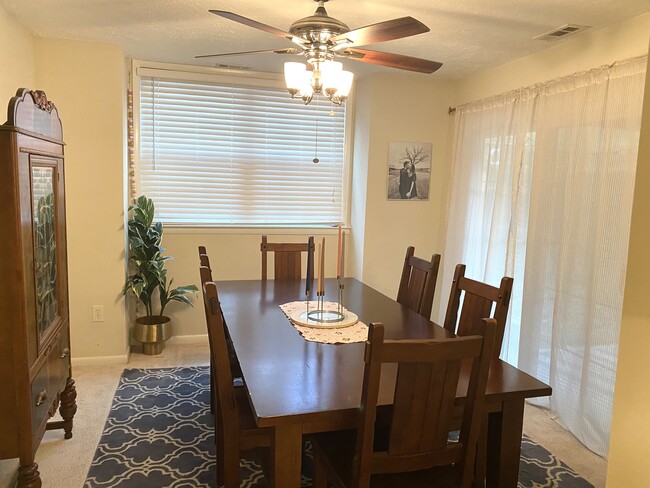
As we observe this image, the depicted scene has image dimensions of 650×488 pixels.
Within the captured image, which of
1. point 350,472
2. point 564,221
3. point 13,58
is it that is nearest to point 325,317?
point 350,472

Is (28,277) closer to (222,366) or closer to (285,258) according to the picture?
(222,366)

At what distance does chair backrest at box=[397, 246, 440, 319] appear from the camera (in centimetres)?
278

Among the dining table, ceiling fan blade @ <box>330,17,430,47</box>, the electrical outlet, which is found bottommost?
the electrical outlet

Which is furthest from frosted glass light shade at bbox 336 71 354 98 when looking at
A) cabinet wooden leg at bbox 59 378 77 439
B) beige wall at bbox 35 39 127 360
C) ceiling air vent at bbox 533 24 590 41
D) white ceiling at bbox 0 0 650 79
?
cabinet wooden leg at bbox 59 378 77 439

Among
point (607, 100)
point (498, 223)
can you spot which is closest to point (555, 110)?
point (607, 100)

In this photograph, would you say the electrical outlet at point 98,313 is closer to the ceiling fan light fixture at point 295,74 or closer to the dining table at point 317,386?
the dining table at point 317,386

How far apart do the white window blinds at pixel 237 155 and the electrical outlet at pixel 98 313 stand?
895 millimetres

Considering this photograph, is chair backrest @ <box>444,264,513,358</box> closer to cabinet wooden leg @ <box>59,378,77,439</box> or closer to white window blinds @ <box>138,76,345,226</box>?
cabinet wooden leg @ <box>59,378,77,439</box>

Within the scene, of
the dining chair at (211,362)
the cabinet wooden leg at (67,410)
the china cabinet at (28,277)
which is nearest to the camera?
the china cabinet at (28,277)

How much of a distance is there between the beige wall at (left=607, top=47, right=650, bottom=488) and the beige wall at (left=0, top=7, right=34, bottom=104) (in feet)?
9.96

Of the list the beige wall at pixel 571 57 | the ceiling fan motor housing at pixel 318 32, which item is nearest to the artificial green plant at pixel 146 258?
the ceiling fan motor housing at pixel 318 32

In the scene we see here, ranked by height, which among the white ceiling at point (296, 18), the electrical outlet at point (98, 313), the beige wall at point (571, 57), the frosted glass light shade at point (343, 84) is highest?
the white ceiling at point (296, 18)

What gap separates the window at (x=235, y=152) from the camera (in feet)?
13.6

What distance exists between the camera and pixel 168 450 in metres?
2.62
